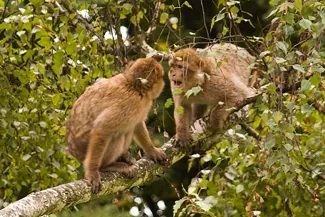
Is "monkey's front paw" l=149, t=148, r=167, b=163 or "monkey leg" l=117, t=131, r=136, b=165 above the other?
"monkey leg" l=117, t=131, r=136, b=165

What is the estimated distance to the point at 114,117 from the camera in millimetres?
5824

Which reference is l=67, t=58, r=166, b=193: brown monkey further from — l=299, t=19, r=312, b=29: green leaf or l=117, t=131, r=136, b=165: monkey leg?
l=299, t=19, r=312, b=29: green leaf

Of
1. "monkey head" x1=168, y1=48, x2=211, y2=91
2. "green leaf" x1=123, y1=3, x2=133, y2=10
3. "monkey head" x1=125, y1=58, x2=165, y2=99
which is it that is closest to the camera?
"monkey head" x1=168, y1=48, x2=211, y2=91

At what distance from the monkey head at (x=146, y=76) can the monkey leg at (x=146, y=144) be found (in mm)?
326

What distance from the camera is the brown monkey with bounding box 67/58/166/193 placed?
5.76 metres

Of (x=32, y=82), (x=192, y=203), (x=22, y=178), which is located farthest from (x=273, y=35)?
(x=22, y=178)

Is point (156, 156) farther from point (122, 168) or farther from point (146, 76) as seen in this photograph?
point (146, 76)

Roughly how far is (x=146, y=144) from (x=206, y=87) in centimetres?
78

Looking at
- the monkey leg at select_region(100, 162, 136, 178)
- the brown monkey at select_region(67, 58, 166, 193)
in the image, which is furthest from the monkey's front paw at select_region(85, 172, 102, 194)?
the monkey leg at select_region(100, 162, 136, 178)

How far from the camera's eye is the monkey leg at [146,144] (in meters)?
6.12

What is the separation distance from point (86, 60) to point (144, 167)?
119cm

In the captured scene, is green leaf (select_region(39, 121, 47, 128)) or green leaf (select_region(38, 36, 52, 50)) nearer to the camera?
green leaf (select_region(38, 36, 52, 50))

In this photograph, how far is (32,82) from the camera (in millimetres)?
7023

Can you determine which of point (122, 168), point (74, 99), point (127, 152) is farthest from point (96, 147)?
point (74, 99)
